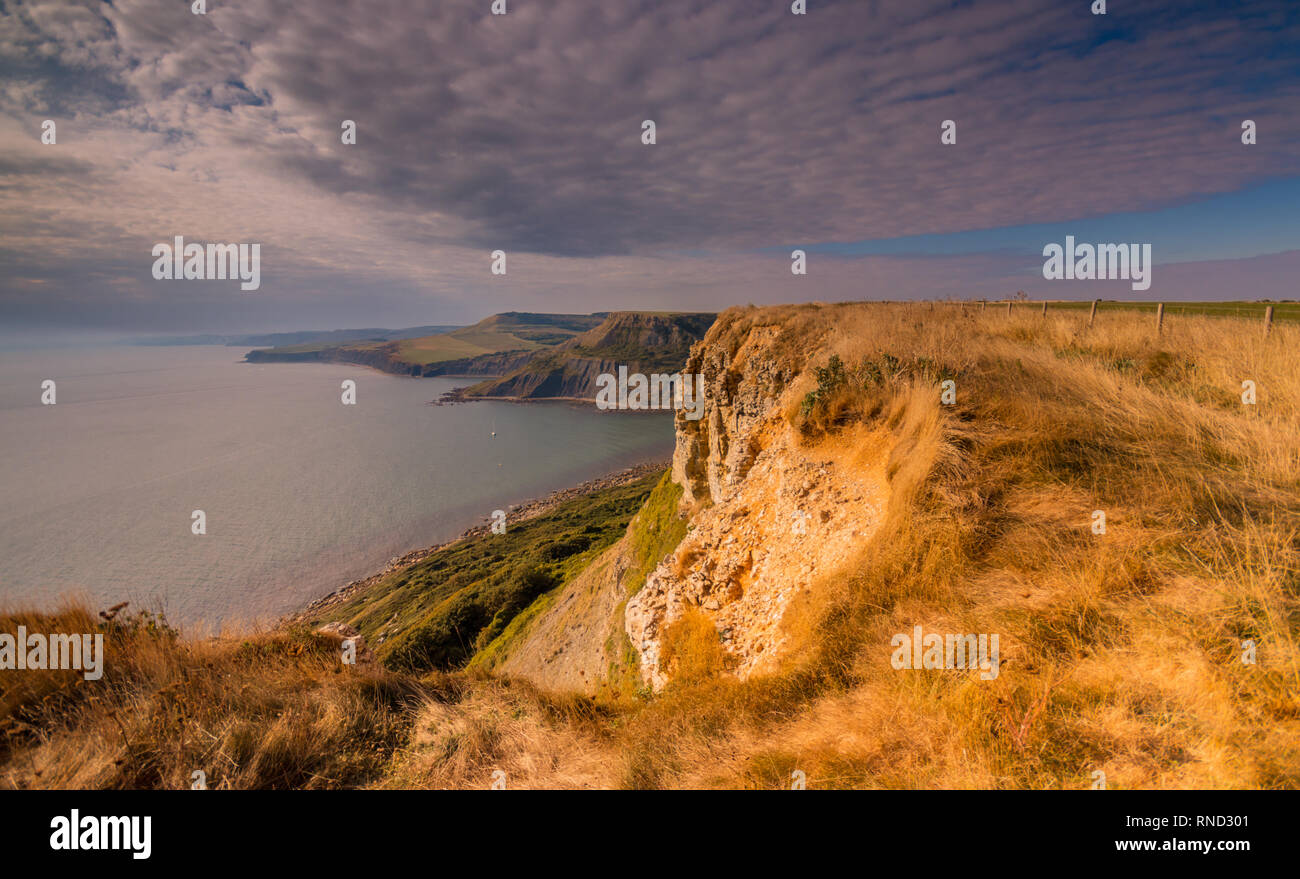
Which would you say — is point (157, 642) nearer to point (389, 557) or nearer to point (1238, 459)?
point (1238, 459)

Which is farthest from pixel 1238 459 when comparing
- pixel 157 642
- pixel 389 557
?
pixel 389 557

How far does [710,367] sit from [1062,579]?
16.5 m

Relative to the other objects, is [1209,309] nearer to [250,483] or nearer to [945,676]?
[945,676]

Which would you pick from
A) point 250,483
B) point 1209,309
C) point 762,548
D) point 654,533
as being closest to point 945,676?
Answer: point 762,548

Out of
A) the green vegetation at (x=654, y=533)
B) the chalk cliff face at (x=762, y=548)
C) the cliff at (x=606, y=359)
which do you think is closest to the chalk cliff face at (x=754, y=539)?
the chalk cliff face at (x=762, y=548)

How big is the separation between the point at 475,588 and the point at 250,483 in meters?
61.8

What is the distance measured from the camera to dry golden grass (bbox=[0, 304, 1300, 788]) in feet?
9.71

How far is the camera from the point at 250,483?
70875 millimetres

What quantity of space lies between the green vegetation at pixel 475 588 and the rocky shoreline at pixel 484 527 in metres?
1.63

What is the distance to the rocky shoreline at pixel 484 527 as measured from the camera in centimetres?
4238

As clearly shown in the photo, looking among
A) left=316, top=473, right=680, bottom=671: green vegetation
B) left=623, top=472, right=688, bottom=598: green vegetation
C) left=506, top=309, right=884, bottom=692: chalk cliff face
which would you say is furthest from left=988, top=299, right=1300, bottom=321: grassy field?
left=316, top=473, right=680, bottom=671: green vegetation

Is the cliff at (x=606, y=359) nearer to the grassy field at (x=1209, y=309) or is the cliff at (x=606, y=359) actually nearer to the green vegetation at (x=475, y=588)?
the green vegetation at (x=475, y=588)

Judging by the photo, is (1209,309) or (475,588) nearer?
(1209,309)

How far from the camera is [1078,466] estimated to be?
570 cm
